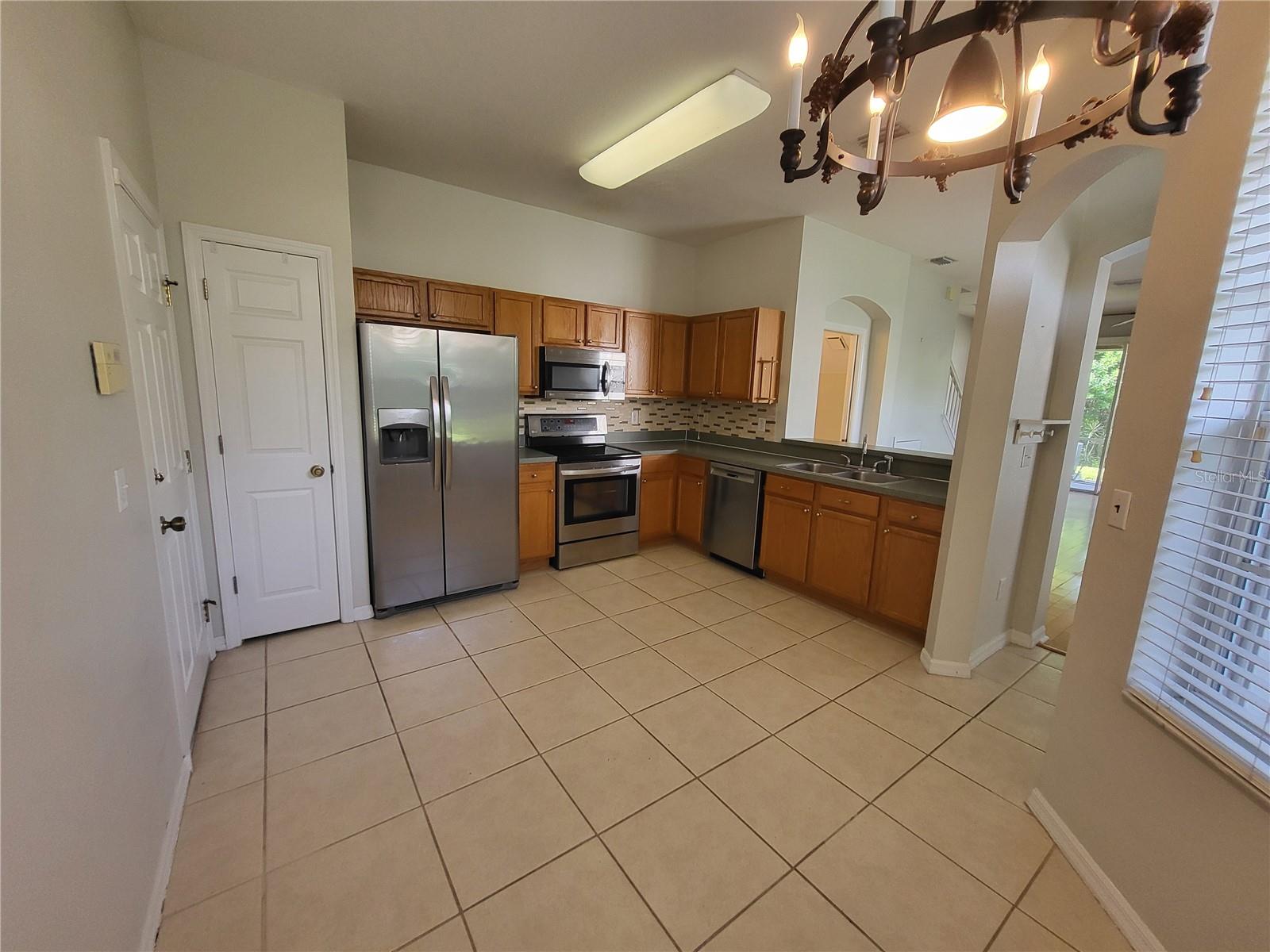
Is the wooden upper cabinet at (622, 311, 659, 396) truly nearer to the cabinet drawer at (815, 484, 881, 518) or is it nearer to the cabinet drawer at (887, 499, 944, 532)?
the cabinet drawer at (815, 484, 881, 518)

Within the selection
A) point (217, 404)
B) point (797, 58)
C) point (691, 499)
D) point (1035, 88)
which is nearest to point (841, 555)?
point (691, 499)

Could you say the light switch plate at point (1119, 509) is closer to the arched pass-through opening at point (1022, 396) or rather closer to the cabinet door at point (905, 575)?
the arched pass-through opening at point (1022, 396)

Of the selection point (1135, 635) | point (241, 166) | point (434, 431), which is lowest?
point (1135, 635)

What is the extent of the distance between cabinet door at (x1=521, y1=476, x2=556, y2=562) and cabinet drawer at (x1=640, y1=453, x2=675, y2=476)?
0.87 m

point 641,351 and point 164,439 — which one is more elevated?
point 641,351

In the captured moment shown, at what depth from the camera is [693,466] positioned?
4.36 metres

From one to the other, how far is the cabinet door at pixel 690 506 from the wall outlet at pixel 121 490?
3483mm

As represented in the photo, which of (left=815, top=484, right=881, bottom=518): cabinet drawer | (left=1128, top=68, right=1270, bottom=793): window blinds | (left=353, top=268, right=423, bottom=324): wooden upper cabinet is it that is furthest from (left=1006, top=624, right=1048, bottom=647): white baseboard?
(left=353, top=268, right=423, bottom=324): wooden upper cabinet

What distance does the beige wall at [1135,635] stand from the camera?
1.18m

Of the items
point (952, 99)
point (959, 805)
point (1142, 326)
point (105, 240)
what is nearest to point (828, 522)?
point (959, 805)

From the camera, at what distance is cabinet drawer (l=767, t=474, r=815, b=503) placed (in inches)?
136

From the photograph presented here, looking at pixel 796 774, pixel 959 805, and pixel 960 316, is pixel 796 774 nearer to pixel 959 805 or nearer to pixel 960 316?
pixel 959 805

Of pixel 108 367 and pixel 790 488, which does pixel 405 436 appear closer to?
pixel 108 367

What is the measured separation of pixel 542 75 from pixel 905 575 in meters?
3.26
